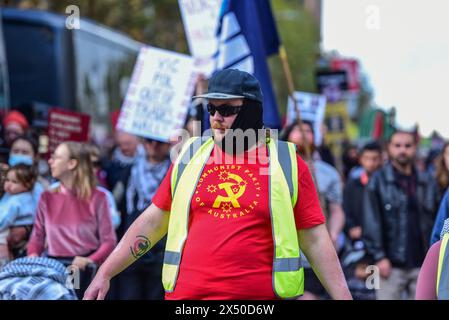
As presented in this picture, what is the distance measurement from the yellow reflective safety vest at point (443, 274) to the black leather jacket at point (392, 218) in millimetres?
4560

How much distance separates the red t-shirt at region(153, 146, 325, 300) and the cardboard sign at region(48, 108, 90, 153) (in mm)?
4505

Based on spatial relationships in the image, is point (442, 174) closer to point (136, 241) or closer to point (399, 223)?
point (399, 223)

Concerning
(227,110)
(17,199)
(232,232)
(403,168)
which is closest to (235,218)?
(232,232)

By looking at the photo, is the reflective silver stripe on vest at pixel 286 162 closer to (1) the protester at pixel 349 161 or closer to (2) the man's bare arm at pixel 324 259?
(2) the man's bare arm at pixel 324 259

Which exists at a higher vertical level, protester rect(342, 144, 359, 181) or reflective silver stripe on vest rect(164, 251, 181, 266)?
reflective silver stripe on vest rect(164, 251, 181, 266)

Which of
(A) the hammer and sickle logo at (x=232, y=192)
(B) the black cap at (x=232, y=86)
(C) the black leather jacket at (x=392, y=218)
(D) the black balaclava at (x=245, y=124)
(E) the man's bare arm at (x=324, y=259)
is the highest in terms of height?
(B) the black cap at (x=232, y=86)

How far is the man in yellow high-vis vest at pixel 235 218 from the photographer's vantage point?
4.51 m

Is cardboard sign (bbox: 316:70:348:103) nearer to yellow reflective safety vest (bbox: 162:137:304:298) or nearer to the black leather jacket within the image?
the black leather jacket

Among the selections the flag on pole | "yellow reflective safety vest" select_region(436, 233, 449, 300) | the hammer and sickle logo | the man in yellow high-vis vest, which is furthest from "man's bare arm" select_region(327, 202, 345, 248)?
"yellow reflective safety vest" select_region(436, 233, 449, 300)

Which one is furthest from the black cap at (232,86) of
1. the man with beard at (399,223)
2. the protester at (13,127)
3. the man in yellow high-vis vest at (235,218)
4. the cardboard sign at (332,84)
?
the cardboard sign at (332,84)

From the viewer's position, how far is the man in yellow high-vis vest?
14.8 feet

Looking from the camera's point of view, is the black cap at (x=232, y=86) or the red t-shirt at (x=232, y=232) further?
the black cap at (x=232, y=86)
